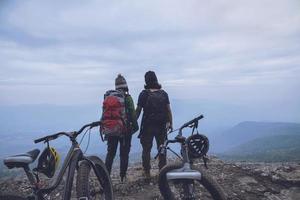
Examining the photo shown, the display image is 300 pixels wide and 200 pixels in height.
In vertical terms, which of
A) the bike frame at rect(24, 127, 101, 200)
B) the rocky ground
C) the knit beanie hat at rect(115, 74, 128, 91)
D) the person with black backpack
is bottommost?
the rocky ground

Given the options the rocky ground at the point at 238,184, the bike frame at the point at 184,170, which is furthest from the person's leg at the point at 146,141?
the bike frame at the point at 184,170

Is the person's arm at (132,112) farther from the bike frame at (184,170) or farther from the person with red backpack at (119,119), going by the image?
the bike frame at (184,170)

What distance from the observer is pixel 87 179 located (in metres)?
6.34

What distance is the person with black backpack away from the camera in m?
10.4

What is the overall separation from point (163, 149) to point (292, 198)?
18.6 ft

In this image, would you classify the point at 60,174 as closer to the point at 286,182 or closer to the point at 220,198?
the point at 220,198

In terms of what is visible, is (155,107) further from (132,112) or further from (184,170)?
(184,170)

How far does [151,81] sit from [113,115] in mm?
1581

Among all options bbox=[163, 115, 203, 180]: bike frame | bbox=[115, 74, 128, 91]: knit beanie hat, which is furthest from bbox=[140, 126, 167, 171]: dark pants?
bbox=[163, 115, 203, 180]: bike frame

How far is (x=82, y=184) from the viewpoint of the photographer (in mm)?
6219

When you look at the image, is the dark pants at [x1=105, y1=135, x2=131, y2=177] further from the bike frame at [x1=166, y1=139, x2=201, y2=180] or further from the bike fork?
the bike fork

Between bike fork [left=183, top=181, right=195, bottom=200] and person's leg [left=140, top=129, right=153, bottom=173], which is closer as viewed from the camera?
bike fork [left=183, top=181, right=195, bottom=200]

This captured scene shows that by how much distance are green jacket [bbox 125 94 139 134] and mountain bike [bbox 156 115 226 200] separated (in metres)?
3.23

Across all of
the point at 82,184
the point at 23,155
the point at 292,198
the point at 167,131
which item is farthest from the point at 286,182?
the point at 23,155
